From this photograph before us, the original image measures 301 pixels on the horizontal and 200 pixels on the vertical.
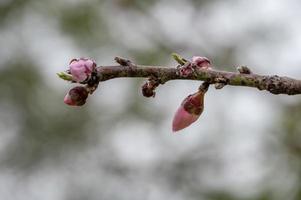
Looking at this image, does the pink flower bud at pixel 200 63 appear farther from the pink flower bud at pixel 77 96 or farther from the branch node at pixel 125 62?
the pink flower bud at pixel 77 96

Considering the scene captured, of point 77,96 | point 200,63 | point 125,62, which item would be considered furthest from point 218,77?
point 77,96

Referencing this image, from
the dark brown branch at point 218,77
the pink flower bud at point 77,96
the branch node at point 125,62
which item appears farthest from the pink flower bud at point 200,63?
the pink flower bud at point 77,96

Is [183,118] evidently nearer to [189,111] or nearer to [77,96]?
[189,111]

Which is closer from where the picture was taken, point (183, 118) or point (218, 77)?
point (218, 77)

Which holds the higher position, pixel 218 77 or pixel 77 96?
pixel 218 77

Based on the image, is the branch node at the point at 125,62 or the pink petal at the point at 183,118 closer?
A: the branch node at the point at 125,62

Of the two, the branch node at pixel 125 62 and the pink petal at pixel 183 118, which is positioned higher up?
the branch node at pixel 125 62

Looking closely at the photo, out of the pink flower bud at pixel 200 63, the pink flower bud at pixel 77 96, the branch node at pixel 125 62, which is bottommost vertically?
the pink flower bud at pixel 77 96
